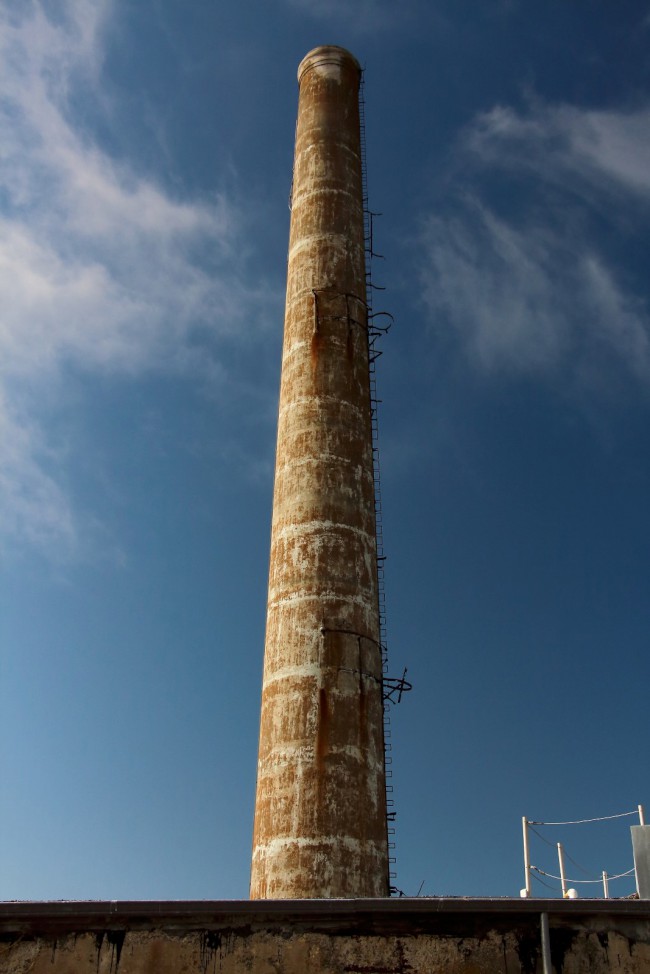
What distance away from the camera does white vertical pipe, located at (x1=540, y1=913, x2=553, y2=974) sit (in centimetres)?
1137

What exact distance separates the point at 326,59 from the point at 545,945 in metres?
29.3

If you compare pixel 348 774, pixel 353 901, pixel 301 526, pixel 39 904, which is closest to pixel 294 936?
pixel 353 901

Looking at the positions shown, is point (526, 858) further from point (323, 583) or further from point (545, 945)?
point (545, 945)

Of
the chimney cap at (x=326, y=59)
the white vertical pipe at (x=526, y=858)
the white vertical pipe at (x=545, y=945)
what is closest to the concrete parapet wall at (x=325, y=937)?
the white vertical pipe at (x=545, y=945)

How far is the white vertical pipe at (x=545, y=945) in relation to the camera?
11.4 metres

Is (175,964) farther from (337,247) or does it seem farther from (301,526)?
(337,247)

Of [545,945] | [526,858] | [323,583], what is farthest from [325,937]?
[526,858]

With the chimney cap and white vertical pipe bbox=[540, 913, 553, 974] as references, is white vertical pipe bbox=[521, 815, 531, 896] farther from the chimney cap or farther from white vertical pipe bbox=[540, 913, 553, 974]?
the chimney cap

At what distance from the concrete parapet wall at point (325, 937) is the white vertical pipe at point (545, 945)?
10 cm

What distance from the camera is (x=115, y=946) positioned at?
11242 mm

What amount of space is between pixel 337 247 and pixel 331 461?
7450mm

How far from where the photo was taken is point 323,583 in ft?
75.5

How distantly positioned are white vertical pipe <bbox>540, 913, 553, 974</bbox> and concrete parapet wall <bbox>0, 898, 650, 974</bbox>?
4.0 inches

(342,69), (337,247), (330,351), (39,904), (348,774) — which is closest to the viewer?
(39,904)
